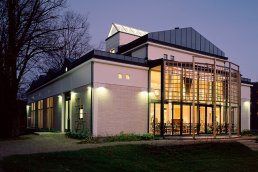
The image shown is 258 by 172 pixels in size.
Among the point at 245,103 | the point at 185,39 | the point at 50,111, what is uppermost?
the point at 185,39

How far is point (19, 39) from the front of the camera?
20516mm

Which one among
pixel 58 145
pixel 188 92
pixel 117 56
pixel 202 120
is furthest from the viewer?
pixel 202 120

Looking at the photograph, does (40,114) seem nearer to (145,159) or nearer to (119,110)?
(119,110)

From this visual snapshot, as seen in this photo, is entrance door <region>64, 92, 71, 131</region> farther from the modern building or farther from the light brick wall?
the light brick wall

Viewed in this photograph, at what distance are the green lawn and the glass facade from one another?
173 inches

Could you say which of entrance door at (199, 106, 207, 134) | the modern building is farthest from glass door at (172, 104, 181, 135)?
entrance door at (199, 106, 207, 134)

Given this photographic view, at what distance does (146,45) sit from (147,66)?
9.47 ft

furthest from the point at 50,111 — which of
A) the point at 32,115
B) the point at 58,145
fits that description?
the point at 58,145

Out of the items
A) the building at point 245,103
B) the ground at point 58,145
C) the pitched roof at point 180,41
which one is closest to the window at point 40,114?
the pitched roof at point 180,41

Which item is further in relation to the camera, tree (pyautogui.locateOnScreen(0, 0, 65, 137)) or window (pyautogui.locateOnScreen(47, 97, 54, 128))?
window (pyautogui.locateOnScreen(47, 97, 54, 128))

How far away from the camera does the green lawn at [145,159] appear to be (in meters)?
10.1

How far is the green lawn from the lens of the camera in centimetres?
1009

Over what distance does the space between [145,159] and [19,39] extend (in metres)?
13.4

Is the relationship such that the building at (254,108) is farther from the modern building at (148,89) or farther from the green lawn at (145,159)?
the green lawn at (145,159)
